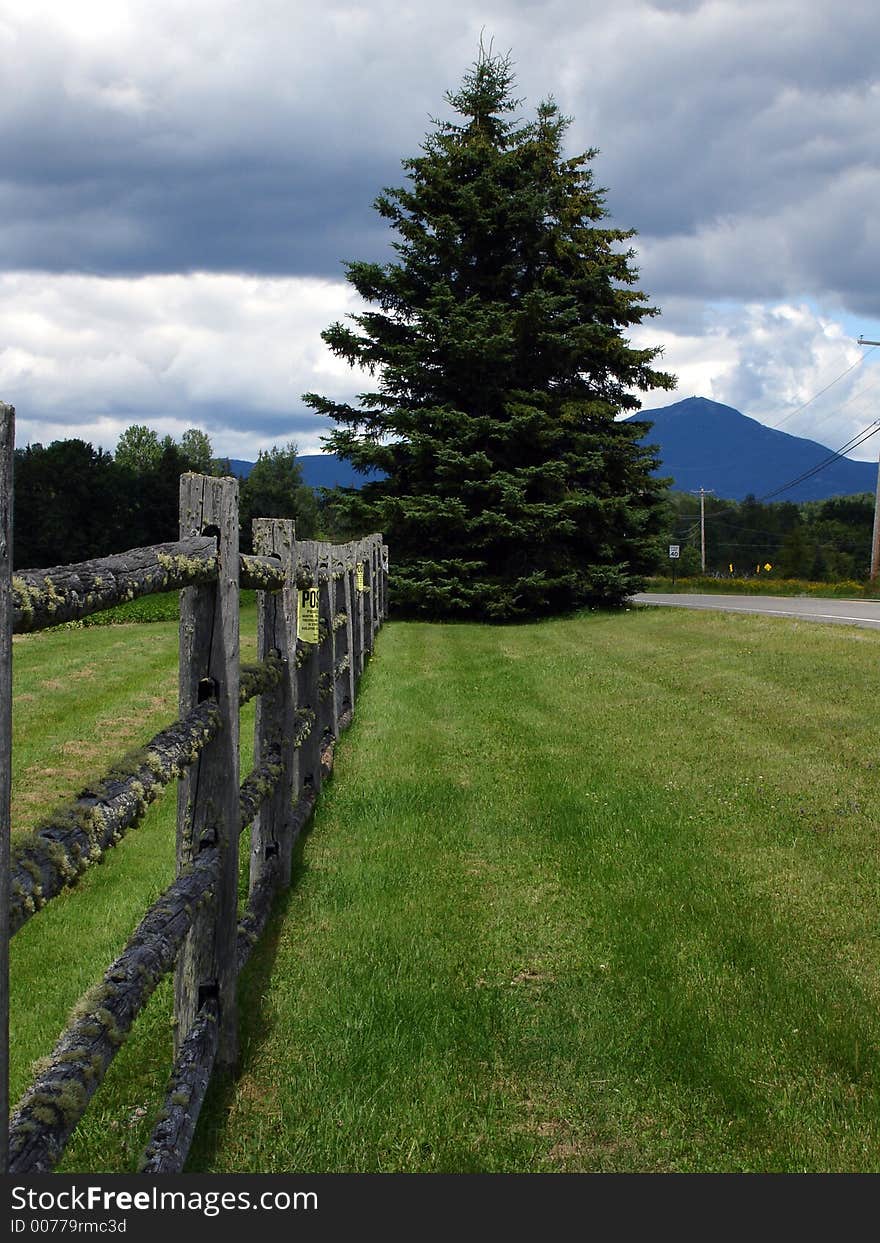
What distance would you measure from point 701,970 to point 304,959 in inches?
71.7

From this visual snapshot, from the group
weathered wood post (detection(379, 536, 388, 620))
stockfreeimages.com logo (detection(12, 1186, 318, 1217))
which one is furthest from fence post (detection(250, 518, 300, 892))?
weathered wood post (detection(379, 536, 388, 620))

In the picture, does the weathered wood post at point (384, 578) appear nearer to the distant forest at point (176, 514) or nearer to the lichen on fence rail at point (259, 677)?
the distant forest at point (176, 514)

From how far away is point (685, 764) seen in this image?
916 centimetres

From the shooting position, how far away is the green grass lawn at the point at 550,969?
3.67 meters

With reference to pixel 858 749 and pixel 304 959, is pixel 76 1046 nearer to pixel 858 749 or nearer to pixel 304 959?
pixel 304 959

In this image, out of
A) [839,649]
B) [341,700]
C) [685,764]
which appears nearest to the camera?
[685,764]

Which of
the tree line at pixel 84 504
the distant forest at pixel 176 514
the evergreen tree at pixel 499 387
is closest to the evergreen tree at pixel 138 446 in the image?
the distant forest at pixel 176 514

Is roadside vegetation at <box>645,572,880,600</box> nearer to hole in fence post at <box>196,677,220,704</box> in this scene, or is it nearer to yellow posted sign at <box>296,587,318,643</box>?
yellow posted sign at <box>296,587,318,643</box>

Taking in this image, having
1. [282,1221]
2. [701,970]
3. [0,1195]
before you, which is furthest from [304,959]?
[0,1195]

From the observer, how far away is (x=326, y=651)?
30.9ft

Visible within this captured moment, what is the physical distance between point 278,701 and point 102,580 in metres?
3.55

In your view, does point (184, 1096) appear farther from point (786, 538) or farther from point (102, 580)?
point (786, 538)

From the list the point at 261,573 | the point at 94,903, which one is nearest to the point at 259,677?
the point at 261,573

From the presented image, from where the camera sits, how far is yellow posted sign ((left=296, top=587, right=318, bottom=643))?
6.96m
